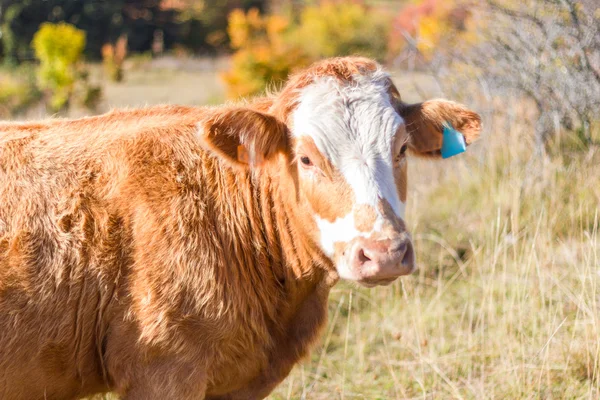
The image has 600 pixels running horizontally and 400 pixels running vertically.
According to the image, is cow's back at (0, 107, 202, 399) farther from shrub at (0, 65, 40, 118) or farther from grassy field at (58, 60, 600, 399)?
shrub at (0, 65, 40, 118)

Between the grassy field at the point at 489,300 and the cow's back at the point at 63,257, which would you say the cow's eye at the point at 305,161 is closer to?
the cow's back at the point at 63,257

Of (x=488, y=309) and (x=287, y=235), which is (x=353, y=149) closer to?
(x=287, y=235)

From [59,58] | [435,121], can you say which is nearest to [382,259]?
[435,121]

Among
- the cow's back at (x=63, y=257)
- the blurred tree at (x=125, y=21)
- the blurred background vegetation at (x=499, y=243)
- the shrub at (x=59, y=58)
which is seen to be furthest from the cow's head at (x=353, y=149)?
the blurred tree at (x=125, y=21)

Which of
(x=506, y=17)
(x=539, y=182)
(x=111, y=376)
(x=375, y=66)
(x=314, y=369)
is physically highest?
(x=506, y=17)

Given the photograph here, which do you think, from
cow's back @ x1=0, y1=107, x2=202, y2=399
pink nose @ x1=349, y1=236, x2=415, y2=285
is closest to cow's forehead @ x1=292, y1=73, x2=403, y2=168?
pink nose @ x1=349, y1=236, x2=415, y2=285

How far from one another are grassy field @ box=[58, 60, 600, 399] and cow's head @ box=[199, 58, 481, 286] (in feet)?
3.61

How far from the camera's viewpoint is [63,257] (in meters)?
3.41

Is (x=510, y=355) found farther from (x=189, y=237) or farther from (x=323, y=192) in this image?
(x=189, y=237)

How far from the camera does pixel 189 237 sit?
3.52 m

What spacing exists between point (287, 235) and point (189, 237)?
0.60 meters

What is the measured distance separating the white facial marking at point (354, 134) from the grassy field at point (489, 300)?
1.22m

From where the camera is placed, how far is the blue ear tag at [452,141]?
400 cm

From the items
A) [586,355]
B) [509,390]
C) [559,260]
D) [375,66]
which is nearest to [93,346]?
[375,66]
